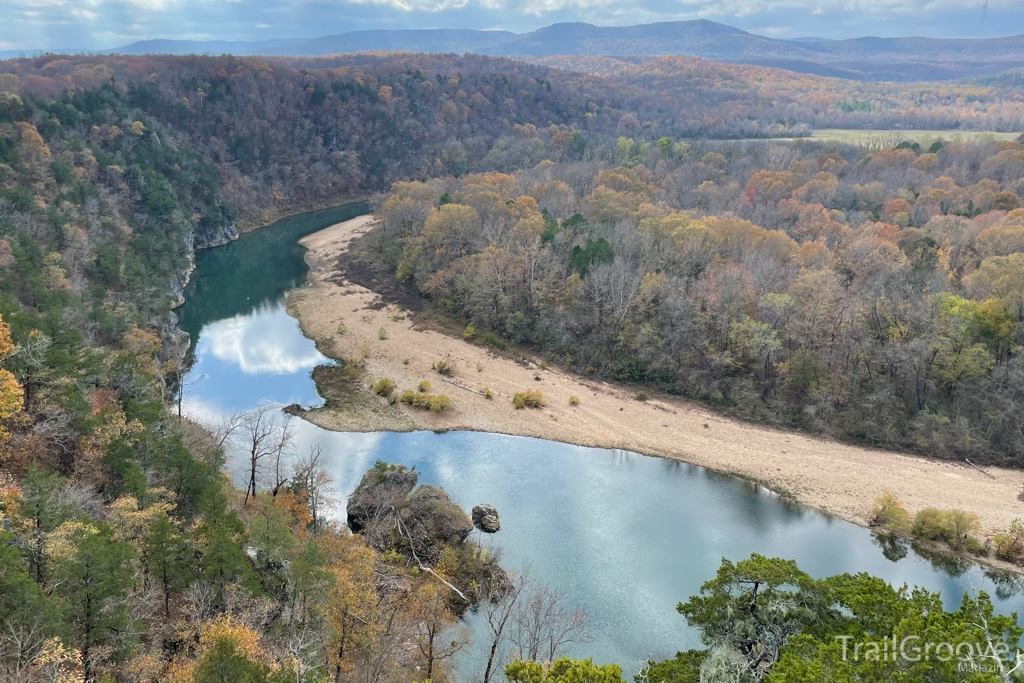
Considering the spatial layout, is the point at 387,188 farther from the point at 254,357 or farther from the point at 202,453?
the point at 202,453

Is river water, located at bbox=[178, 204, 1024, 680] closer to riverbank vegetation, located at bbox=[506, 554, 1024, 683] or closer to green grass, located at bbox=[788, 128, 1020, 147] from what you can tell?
riverbank vegetation, located at bbox=[506, 554, 1024, 683]

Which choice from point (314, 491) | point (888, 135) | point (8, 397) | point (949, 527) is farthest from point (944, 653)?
point (888, 135)

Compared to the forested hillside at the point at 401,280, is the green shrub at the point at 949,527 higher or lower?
lower

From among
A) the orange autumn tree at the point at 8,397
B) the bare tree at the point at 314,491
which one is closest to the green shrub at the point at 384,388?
the bare tree at the point at 314,491

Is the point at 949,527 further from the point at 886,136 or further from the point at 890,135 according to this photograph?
the point at 890,135

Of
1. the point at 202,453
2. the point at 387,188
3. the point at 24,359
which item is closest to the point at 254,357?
the point at 202,453

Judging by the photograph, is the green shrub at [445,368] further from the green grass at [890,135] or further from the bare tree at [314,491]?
the green grass at [890,135]
